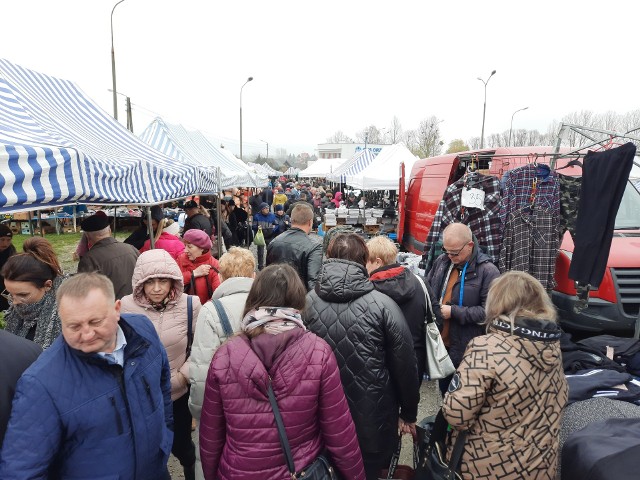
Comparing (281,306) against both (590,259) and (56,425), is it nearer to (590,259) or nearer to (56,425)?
(56,425)

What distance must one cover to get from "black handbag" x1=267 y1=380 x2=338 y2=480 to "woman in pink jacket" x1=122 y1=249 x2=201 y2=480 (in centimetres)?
116

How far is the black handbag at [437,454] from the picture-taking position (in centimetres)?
204

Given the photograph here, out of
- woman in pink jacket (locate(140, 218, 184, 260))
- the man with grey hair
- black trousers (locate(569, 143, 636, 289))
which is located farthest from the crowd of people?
woman in pink jacket (locate(140, 218, 184, 260))

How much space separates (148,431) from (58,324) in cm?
104

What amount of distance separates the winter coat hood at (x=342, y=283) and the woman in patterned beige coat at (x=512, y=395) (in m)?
0.64

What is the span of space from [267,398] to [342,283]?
2.61 feet

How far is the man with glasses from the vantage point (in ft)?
10.5

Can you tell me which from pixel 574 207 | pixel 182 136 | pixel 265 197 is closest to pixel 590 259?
pixel 574 207

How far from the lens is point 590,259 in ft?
11.4

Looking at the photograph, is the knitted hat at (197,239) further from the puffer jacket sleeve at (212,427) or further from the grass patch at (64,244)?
the grass patch at (64,244)

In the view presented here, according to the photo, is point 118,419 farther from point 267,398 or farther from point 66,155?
point 66,155

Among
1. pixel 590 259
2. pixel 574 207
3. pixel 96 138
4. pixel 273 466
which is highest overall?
pixel 96 138

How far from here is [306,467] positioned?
170 cm

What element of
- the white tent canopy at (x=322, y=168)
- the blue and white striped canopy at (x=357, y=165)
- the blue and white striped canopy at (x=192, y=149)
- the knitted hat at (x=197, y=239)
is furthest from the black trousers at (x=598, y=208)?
the white tent canopy at (x=322, y=168)
